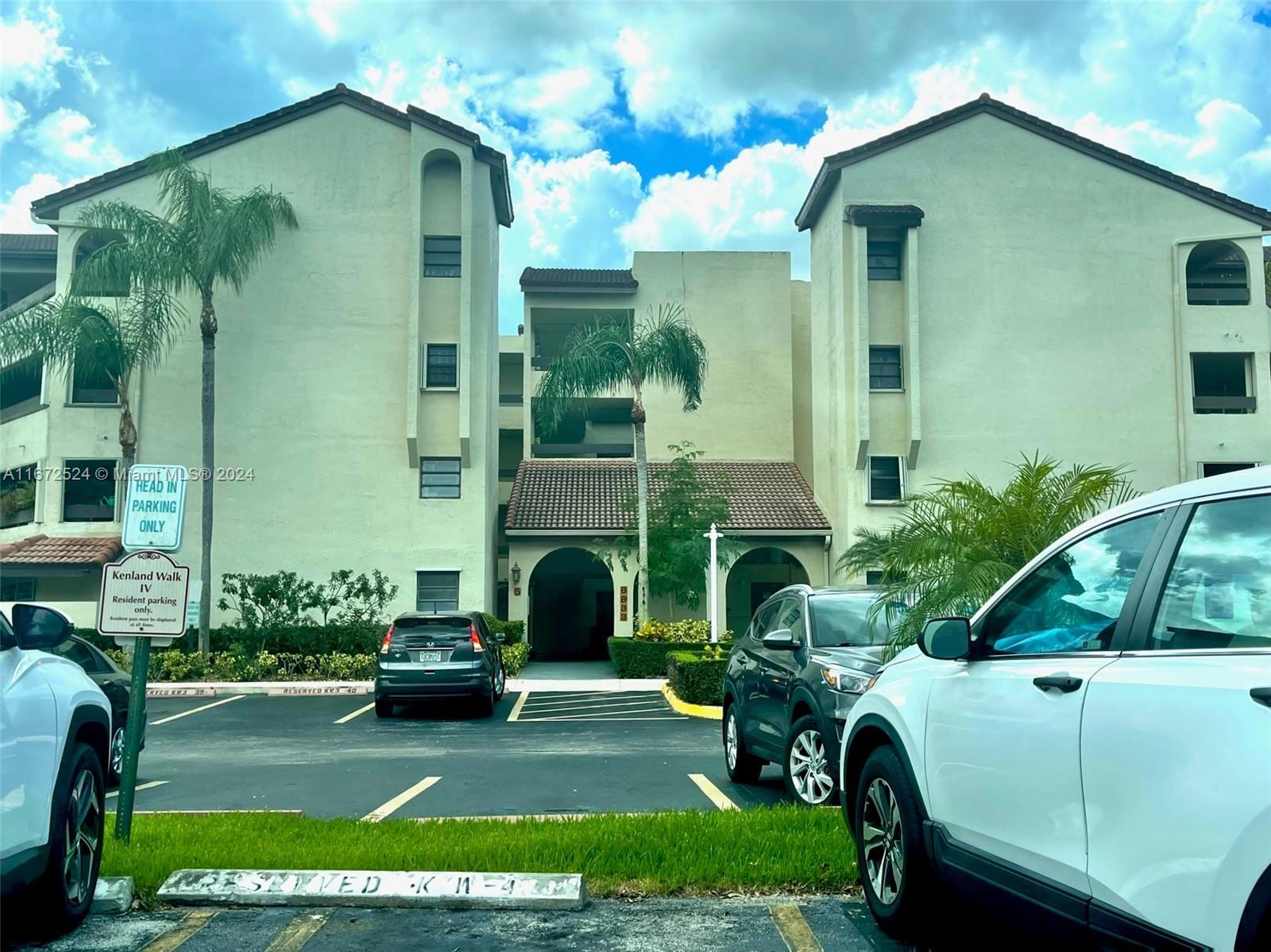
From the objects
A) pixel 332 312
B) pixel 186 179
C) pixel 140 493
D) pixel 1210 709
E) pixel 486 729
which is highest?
pixel 186 179

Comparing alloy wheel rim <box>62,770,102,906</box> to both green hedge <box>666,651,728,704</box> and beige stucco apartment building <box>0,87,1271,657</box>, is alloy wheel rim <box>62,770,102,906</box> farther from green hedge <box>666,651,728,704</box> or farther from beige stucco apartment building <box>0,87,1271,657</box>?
beige stucco apartment building <box>0,87,1271,657</box>

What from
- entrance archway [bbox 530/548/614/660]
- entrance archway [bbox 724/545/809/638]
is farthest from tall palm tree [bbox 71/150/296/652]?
entrance archway [bbox 724/545/809/638]

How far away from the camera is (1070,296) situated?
29.8 metres

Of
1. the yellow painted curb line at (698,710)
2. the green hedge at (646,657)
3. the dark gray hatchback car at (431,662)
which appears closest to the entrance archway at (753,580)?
the green hedge at (646,657)

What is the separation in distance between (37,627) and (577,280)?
3163cm

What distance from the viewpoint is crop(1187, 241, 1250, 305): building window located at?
31312 millimetres

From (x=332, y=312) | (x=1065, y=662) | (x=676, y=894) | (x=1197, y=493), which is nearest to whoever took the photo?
(x=1197, y=493)

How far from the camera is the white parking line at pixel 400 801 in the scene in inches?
355

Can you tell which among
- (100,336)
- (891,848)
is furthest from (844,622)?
(100,336)

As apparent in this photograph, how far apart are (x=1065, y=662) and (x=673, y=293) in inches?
1307

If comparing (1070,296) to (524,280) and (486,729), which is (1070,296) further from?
(486,729)

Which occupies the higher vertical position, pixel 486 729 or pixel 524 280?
pixel 524 280

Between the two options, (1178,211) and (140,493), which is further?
(1178,211)

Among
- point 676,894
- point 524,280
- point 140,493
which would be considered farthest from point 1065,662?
point 524,280
